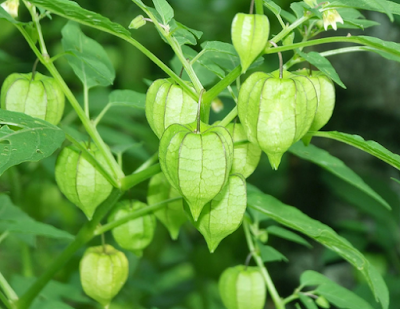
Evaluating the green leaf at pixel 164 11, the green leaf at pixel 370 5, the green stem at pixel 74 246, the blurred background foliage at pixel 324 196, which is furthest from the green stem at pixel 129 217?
the blurred background foliage at pixel 324 196

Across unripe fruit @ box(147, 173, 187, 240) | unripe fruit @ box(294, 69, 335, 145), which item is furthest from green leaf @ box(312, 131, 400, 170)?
unripe fruit @ box(147, 173, 187, 240)

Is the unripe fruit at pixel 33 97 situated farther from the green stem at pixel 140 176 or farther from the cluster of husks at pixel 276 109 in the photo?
the cluster of husks at pixel 276 109

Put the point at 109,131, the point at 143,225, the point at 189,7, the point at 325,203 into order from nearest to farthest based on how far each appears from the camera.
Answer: the point at 143,225, the point at 109,131, the point at 325,203, the point at 189,7

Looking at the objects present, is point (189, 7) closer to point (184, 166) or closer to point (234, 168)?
point (234, 168)

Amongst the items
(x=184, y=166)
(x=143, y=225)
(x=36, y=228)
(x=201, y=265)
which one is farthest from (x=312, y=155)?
(x=201, y=265)

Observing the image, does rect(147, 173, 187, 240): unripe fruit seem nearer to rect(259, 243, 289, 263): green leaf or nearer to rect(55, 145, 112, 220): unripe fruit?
rect(55, 145, 112, 220): unripe fruit

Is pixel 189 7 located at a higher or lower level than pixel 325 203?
higher

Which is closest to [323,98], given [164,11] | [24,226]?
[164,11]
